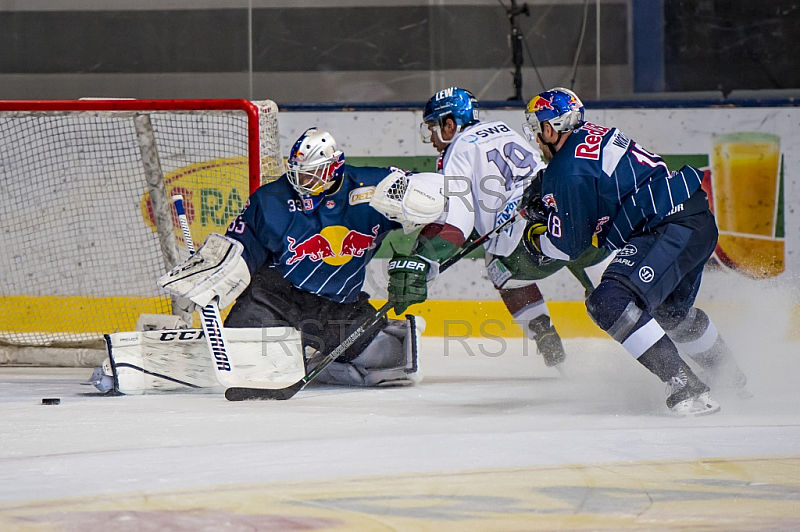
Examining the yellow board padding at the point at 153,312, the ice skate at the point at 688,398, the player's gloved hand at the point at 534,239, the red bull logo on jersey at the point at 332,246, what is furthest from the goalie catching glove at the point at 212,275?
the ice skate at the point at 688,398

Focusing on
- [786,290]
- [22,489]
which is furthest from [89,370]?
[786,290]

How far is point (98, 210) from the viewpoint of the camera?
14.9ft

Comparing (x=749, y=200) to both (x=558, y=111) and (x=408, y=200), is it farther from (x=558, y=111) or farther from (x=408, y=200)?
(x=408, y=200)

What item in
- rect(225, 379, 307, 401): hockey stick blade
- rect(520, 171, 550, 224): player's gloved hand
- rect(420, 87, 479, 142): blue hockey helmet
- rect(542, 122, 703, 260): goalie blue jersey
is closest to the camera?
rect(542, 122, 703, 260): goalie blue jersey

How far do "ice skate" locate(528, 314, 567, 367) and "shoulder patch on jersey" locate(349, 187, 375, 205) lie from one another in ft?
2.97

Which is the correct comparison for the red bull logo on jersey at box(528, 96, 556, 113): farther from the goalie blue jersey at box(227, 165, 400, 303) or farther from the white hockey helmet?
the white hockey helmet

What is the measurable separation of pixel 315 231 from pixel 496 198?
0.85 meters

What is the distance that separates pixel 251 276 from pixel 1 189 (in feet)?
6.04

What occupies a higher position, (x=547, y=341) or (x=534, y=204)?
(x=534, y=204)

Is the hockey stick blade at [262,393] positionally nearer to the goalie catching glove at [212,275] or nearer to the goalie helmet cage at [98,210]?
the goalie catching glove at [212,275]

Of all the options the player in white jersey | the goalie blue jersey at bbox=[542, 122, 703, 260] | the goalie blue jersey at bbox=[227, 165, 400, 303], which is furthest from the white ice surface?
the goalie blue jersey at bbox=[542, 122, 703, 260]

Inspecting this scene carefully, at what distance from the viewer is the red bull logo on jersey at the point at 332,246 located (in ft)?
10.7

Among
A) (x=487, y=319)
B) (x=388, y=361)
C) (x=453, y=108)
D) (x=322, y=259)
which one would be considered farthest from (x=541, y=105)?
(x=487, y=319)

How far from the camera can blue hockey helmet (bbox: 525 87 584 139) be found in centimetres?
311
